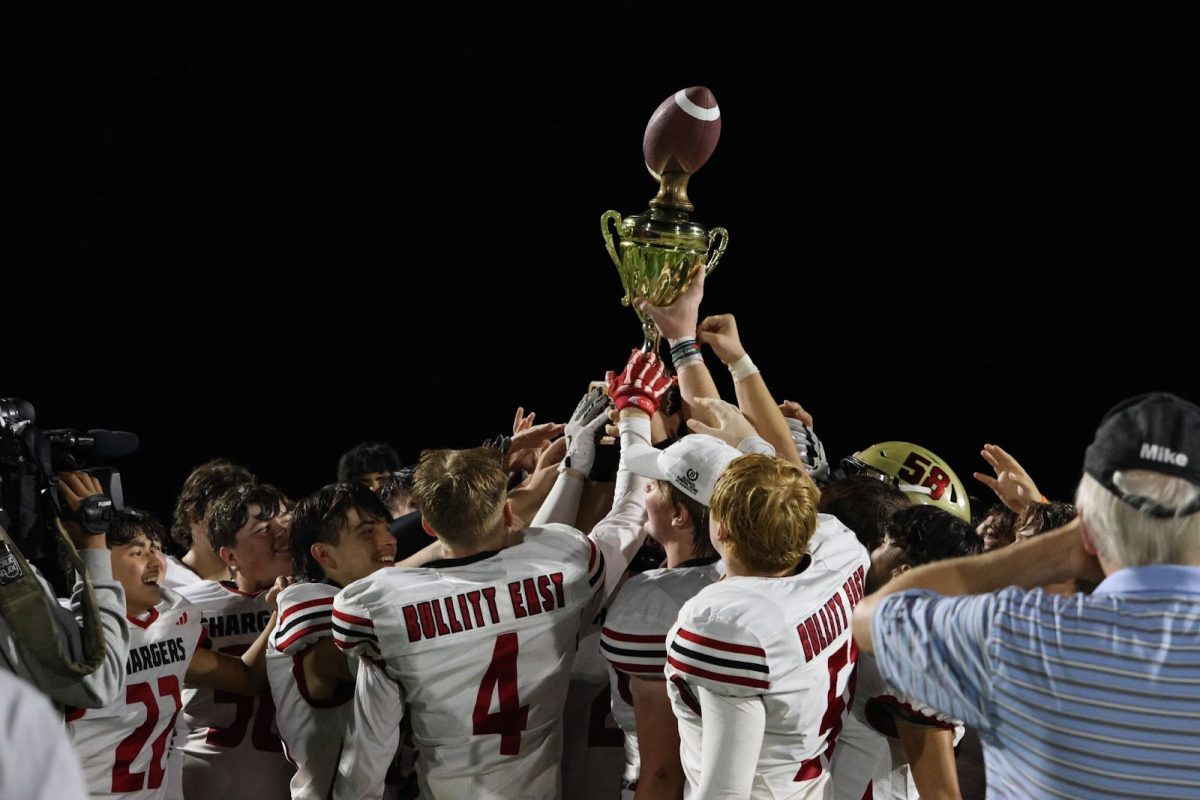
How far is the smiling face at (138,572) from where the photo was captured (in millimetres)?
2916

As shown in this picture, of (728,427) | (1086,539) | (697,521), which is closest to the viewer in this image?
(1086,539)

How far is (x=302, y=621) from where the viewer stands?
2.77 m

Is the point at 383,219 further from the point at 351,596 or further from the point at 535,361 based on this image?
the point at 351,596

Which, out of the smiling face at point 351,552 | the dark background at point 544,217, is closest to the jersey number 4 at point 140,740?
the smiling face at point 351,552

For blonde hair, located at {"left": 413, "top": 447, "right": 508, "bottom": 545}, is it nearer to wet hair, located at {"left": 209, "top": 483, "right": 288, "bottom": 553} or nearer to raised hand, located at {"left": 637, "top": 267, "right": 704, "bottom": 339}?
raised hand, located at {"left": 637, "top": 267, "right": 704, "bottom": 339}

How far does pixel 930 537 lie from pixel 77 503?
1882 mm

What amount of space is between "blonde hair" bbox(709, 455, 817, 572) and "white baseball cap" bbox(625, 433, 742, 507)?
19 cm

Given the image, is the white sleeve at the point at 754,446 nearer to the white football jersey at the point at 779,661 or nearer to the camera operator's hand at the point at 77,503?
the white football jersey at the point at 779,661

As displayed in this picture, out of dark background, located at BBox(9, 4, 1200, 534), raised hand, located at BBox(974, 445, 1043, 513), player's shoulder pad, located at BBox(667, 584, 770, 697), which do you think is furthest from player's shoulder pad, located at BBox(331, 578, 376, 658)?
dark background, located at BBox(9, 4, 1200, 534)

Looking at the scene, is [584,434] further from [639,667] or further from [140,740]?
[140,740]

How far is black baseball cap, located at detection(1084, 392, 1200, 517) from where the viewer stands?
1.46 meters

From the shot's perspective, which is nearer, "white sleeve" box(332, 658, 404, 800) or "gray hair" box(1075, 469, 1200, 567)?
"gray hair" box(1075, 469, 1200, 567)

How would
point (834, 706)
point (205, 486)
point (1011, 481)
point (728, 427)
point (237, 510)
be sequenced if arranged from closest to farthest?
1. point (834, 706)
2. point (728, 427)
3. point (237, 510)
4. point (1011, 481)
5. point (205, 486)

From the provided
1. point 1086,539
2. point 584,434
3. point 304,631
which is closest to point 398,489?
point 584,434
